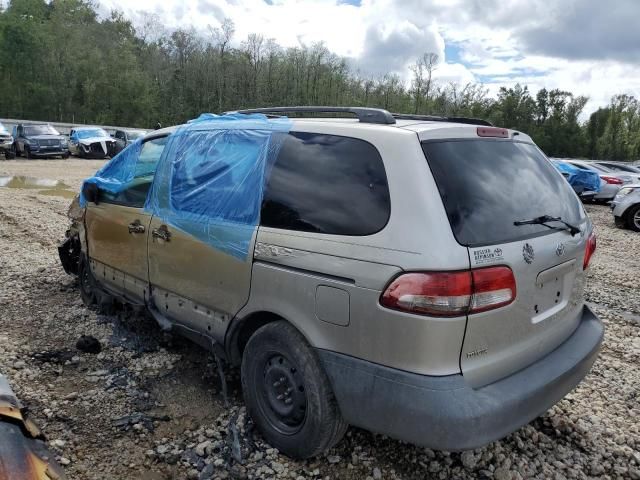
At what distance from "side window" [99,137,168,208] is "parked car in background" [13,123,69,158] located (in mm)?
22118

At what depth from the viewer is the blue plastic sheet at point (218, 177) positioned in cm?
284

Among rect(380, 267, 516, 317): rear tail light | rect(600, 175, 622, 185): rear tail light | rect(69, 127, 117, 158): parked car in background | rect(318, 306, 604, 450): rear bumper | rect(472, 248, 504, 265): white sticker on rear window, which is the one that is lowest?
rect(69, 127, 117, 158): parked car in background

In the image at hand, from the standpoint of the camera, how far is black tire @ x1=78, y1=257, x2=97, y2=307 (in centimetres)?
469

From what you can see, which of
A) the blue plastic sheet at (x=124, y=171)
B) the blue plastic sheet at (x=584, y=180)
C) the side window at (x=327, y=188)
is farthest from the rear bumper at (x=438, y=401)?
the blue plastic sheet at (x=584, y=180)

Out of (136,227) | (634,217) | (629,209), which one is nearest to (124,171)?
(136,227)

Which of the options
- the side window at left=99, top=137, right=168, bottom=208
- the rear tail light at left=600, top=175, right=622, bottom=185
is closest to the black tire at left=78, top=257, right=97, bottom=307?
the side window at left=99, top=137, right=168, bottom=208

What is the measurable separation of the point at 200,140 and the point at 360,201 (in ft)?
5.02

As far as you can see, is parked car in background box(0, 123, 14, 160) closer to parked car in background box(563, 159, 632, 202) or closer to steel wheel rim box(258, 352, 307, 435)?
parked car in background box(563, 159, 632, 202)

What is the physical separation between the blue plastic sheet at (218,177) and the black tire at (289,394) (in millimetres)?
539

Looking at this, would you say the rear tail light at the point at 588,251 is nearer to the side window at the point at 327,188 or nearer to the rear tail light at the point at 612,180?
the side window at the point at 327,188

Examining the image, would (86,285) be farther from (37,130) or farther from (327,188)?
(37,130)

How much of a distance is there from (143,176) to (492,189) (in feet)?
8.66

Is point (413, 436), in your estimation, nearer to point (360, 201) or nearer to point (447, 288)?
point (447, 288)

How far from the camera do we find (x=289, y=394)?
2.64 meters
